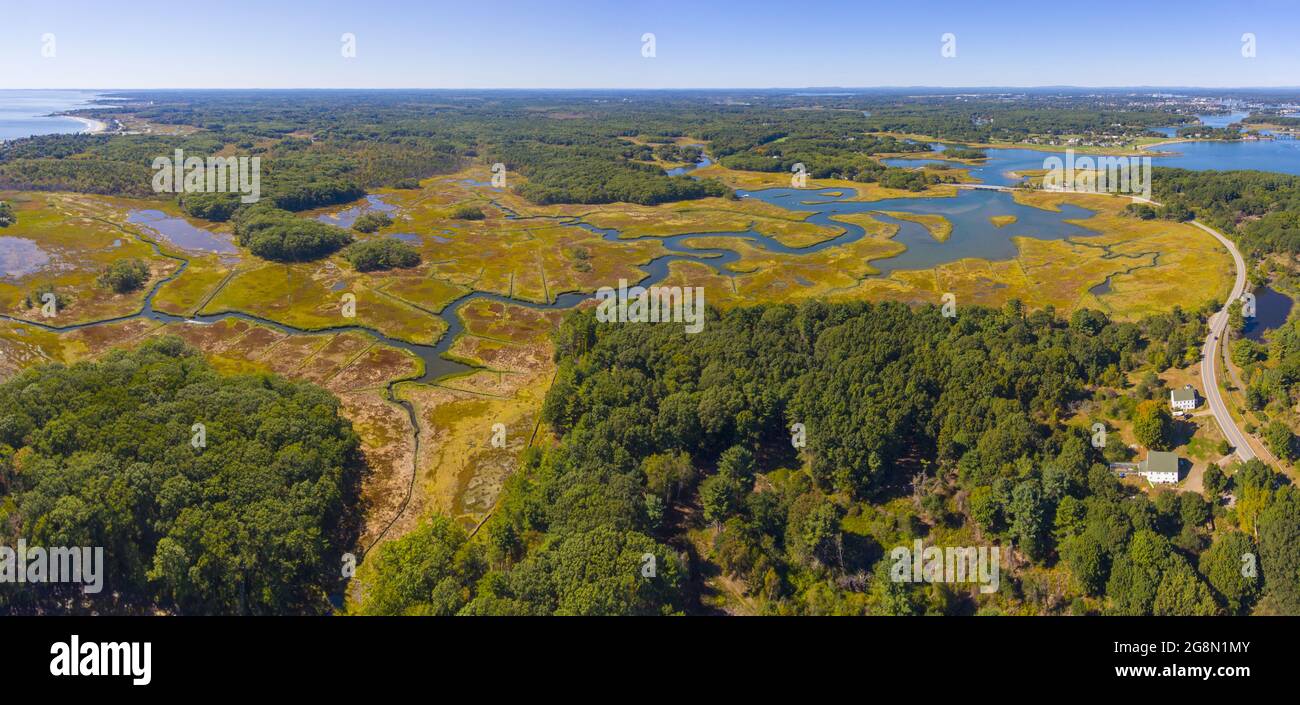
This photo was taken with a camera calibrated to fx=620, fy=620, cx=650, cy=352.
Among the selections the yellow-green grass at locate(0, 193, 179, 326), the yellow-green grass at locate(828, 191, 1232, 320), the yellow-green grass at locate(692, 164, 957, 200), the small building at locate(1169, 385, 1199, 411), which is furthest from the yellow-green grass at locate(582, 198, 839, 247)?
the yellow-green grass at locate(0, 193, 179, 326)

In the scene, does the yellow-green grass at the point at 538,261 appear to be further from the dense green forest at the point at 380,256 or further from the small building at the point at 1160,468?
the small building at the point at 1160,468

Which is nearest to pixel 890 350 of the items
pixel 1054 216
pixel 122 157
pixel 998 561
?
pixel 998 561

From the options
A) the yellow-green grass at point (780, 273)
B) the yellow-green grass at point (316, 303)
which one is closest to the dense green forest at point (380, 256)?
the yellow-green grass at point (316, 303)

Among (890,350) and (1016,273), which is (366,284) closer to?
(890,350)

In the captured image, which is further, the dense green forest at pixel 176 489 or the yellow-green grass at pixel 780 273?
the yellow-green grass at pixel 780 273

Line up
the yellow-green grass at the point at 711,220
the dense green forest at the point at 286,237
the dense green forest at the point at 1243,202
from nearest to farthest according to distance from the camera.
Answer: the dense green forest at the point at 1243,202, the dense green forest at the point at 286,237, the yellow-green grass at the point at 711,220
